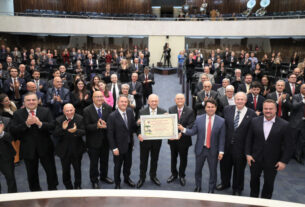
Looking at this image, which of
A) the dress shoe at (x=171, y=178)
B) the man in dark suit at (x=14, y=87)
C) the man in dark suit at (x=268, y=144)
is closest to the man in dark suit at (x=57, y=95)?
the man in dark suit at (x=14, y=87)

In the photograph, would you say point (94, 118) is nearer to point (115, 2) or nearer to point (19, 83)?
point (19, 83)

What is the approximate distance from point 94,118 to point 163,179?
1647 mm

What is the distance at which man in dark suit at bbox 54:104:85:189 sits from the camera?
367cm

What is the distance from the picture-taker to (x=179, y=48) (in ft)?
61.8

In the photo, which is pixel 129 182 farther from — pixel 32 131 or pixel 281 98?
pixel 281 98

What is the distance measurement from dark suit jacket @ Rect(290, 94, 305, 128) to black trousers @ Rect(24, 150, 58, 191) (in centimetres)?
442

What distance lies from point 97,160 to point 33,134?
1075 mm

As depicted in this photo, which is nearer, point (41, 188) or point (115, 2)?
point (41, 188)

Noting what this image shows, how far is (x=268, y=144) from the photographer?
3342mm

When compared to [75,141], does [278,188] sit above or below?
below

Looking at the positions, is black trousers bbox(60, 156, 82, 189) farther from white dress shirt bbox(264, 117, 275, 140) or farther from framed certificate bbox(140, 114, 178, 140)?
white dress shirt bbox(264, 117, 275, 140)

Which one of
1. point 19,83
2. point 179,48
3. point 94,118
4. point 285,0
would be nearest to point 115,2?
point 179,48

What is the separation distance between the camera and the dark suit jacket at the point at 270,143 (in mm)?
3254

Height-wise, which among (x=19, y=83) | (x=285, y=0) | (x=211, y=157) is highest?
(x=285, y=0)
